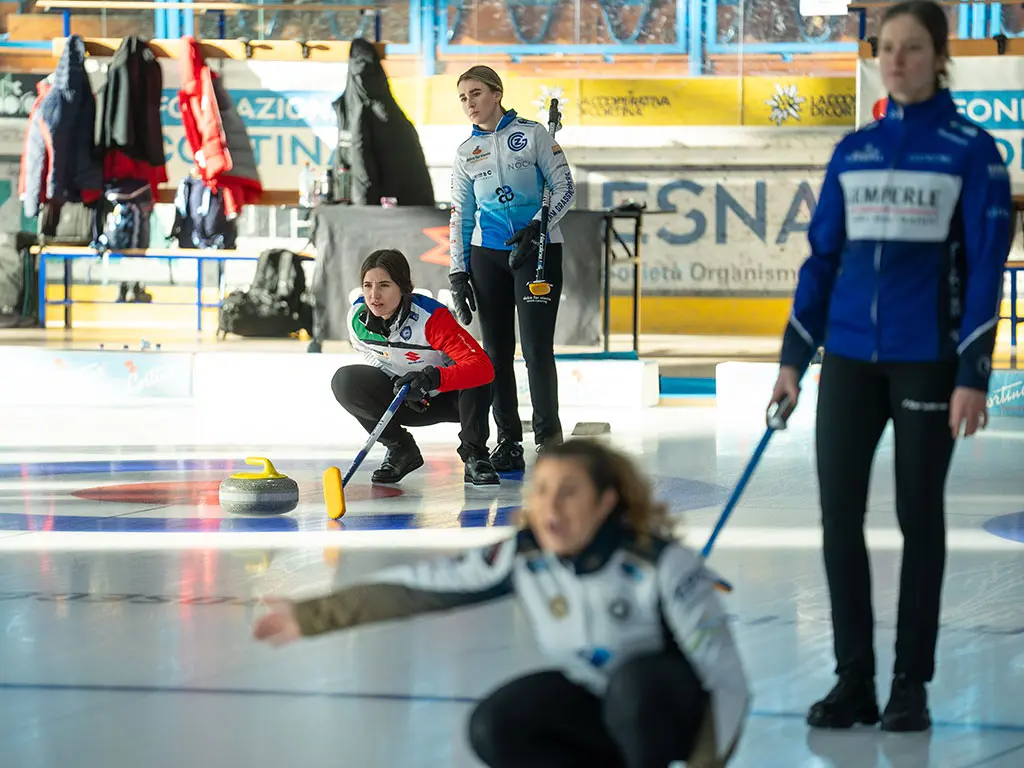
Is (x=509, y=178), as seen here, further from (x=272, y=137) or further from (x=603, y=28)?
(x=272, y=137)

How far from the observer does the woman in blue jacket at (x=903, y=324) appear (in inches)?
106

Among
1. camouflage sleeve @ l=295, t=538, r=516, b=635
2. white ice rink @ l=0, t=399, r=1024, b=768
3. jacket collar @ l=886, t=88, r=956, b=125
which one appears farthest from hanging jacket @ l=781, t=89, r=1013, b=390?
camouflage sleeve @ l=295, t=538, r=516, b=635

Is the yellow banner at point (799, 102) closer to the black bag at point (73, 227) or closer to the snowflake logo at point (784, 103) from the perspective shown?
the snowflake logo at point (784, 103)

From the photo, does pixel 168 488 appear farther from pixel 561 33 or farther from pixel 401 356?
pixel 561 33

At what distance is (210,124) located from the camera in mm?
11406

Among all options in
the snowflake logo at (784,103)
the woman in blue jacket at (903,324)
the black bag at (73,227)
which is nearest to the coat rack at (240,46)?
the black bag at (73,227)

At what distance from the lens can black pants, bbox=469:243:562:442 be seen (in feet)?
19.9

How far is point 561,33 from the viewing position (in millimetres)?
14125

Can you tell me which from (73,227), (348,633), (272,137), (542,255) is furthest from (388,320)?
(272,137)

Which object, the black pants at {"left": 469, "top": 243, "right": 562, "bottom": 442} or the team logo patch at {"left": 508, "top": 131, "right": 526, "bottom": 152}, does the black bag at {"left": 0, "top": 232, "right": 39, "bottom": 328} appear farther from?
the team logo patch at {"left": 508, "top": 131, "right": 526, "bottom": 152}

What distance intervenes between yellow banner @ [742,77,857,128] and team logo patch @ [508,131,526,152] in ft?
29.1

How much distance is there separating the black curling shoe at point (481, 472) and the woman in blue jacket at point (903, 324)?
10.1 feet

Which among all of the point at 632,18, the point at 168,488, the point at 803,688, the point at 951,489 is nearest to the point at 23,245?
the point at 632,18

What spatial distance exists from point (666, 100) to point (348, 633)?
39.8 ft
